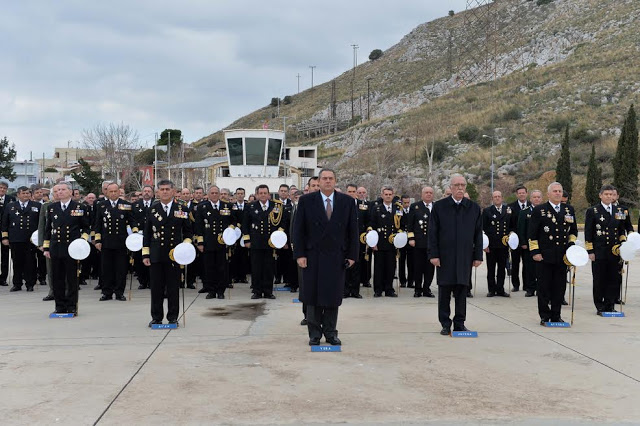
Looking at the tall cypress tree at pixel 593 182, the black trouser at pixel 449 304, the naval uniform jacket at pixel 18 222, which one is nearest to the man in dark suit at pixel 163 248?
the black trouser at pixel 449 304

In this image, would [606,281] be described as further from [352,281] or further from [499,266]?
[352,281]

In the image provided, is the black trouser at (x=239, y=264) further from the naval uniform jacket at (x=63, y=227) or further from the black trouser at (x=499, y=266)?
the black trouser at (x=499, y=266)

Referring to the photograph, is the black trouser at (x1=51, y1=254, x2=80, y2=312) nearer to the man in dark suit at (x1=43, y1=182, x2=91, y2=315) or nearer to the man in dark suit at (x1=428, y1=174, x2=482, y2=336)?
the man in dark suit at (x1=43, y1=182, x2=91, y2=315)

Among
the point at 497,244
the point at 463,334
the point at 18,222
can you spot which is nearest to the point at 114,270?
the point at 18,222

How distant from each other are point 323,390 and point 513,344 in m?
3.13

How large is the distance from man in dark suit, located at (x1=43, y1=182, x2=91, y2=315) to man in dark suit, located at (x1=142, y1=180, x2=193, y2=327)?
1493mm

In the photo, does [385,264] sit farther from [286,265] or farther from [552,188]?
[552,188]

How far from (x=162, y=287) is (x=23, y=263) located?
19.7ft

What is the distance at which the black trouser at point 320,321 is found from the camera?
7790 millimetres

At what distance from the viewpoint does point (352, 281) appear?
40.3 ft

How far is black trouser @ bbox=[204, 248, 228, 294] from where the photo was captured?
12227 mm

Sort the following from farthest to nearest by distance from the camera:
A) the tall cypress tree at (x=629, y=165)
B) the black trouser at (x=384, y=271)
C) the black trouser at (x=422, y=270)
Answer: the tall cypress tree at (x=629, y=165) < the black trouser at (x=384, y=271) < the black trouser at (x=422, y=270)

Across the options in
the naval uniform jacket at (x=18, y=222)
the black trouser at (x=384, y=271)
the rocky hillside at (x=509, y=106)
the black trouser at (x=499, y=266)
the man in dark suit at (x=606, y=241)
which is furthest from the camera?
the rocky hillside at (x=509, y=106)

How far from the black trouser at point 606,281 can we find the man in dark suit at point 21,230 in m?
10.8
